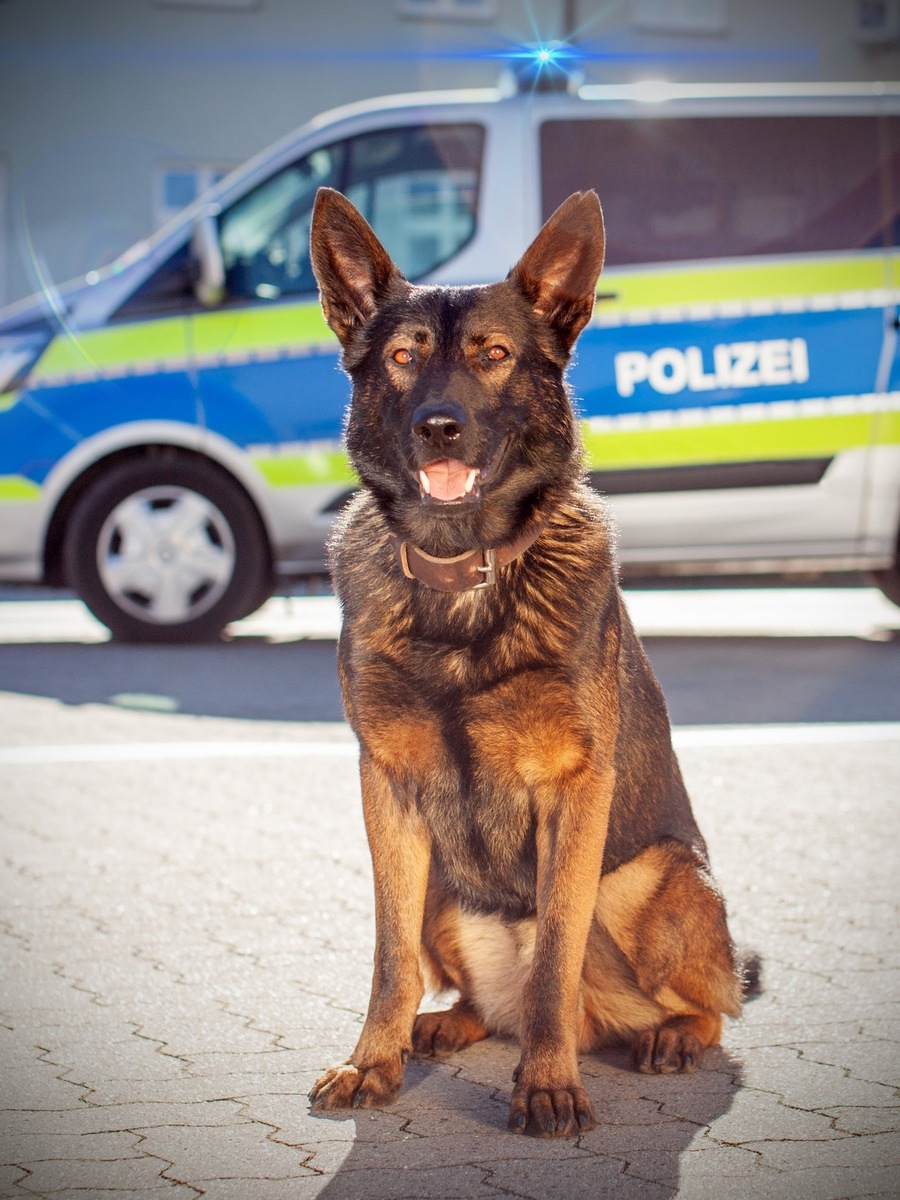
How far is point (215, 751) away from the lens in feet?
20.5

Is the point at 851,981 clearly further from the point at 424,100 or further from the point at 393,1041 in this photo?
the point at 424,100

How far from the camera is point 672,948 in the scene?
317cm

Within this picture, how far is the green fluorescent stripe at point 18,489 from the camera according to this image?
27.4 ft

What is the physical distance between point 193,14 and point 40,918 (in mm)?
19325

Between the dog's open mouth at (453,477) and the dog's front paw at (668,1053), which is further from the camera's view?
the dog's open mouth at (453,477)

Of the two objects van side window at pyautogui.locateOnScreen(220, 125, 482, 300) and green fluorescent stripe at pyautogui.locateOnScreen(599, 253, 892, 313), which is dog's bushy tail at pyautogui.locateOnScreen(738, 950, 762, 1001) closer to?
green fluorescent stripe at pyautogui.locateOnScreen(599, 253, 892, 313)

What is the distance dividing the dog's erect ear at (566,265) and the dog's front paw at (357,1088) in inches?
64.7

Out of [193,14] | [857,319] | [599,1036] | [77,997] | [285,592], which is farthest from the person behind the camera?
[193,14]

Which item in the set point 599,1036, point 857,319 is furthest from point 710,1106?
point 857,319

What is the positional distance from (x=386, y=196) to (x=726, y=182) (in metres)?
1.76

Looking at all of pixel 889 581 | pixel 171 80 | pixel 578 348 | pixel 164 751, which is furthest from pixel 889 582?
pixel 171 80

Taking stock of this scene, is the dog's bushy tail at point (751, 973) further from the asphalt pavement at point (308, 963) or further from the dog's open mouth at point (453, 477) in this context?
the dog's open mouth at point (453, 477)

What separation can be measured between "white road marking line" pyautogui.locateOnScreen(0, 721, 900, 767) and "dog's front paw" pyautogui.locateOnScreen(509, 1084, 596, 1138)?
10.9 ft

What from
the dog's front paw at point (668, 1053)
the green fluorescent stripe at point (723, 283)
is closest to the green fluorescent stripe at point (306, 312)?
the green fluorescent stripe at point (723, 283)
